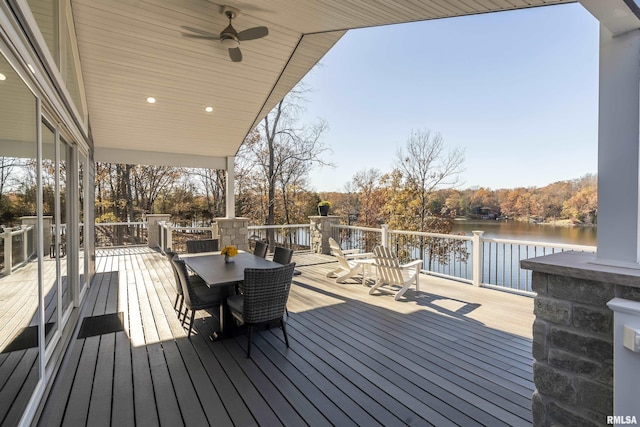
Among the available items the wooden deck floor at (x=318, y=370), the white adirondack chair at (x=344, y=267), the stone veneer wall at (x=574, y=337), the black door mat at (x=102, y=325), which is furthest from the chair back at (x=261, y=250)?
the stone veneer wall at (x=574, y=337)

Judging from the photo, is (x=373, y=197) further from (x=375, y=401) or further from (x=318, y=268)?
Result: (x=375, y=401)

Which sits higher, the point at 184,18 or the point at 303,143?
the point at 303,143

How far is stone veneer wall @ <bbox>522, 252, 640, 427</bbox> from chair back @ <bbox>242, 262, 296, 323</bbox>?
2.09m

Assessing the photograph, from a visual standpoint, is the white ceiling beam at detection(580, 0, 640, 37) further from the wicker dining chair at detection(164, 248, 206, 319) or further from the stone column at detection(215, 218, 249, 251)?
the stone column at detection(215, 218, 249, 251)

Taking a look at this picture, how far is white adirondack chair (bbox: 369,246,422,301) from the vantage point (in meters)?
4.83

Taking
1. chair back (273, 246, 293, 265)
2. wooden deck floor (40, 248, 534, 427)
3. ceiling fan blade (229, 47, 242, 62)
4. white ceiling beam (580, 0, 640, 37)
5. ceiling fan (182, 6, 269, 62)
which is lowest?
wooden deck floor (40, 248, 534, 427)

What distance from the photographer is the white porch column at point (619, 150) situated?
158 cm

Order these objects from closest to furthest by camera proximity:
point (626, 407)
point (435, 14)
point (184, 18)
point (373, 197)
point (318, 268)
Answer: point (626, 407) → point (435, 14) → point (184, 18) → point (318, 268) → point (373, 197)

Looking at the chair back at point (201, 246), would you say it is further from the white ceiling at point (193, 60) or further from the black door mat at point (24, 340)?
the black door mat at point (24, 340)

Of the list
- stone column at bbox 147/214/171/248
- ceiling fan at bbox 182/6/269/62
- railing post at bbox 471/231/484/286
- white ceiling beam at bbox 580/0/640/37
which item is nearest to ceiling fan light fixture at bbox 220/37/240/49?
ceiling fan at bbox 182/6/269/62

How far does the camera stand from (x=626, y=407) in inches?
55.1

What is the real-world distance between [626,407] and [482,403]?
1.05m

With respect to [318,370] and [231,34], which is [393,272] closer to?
[318,370]

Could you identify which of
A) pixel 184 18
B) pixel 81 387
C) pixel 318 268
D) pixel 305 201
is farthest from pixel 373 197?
pixel 81 387
